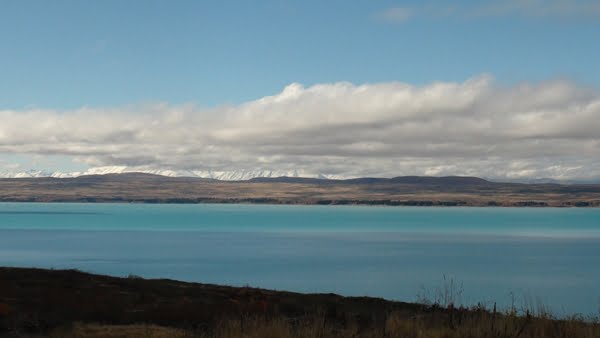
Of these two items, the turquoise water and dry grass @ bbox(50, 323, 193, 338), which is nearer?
dry grass @ bbox(50, 323, 193, 338)

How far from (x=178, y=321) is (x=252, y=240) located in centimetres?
9658

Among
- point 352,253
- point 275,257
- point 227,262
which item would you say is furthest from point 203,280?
point 352,253

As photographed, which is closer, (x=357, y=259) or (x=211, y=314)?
(x=211, y=314)

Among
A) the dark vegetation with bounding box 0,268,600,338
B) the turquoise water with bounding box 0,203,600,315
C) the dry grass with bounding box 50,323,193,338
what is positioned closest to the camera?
the dark vegetation with bounding box 0,268,600,338

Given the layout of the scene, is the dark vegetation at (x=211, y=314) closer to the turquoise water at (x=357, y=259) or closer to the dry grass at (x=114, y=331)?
the dry grass at (x=114, y=331)

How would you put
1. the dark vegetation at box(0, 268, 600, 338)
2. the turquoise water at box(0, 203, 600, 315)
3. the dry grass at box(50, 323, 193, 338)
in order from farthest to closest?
the turquoise water at box(0, 203, 600, 315) → the dry grass at box(50, 323, 193, 338) → the dark vegetation at box(0, 268, 600, 338)

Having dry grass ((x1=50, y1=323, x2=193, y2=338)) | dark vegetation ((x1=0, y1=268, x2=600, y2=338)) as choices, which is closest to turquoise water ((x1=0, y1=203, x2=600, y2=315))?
dark vegetation ((x1=0, y1=268, x2=600, y2=338))

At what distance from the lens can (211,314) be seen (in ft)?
64.1

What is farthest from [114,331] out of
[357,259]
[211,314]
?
[357,259]

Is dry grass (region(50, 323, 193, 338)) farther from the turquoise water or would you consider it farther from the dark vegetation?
the turquoise water

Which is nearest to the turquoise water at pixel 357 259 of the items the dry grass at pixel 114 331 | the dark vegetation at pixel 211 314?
the dark vegetation at pixel 211 314

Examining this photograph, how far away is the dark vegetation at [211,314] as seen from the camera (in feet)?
40.9

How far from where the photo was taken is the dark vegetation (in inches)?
491

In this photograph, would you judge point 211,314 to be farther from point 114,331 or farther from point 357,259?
point 357,259
